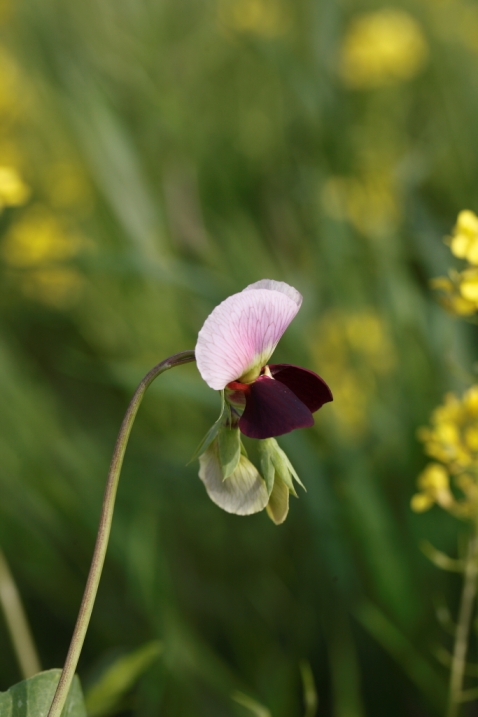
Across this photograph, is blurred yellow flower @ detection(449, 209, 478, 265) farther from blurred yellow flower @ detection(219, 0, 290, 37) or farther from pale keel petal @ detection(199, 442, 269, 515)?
blurred yellow flower @ detection(219, 0, 290, 37)

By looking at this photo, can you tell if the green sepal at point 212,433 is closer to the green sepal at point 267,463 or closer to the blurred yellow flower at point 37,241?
the green sepal at point 267,463

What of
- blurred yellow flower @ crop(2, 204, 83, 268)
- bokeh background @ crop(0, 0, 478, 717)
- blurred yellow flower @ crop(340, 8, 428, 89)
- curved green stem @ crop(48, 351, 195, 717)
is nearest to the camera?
curved green stem @ crop(48, 351, 195, 717)

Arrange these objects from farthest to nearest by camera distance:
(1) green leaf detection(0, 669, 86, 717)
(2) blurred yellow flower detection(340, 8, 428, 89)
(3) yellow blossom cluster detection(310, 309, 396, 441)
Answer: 1. (2) blurred yellow flower detection(340, 8, 428, 89)
2. (3) yellow blossom cluster detection(310, 309, 396, 441)
3. (1) green leaf detection(0, 669, 86, 717)

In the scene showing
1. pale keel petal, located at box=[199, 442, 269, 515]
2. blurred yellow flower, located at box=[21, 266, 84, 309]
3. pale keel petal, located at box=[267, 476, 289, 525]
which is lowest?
pale keel petal, located at box=[267, 476, 289, 525]

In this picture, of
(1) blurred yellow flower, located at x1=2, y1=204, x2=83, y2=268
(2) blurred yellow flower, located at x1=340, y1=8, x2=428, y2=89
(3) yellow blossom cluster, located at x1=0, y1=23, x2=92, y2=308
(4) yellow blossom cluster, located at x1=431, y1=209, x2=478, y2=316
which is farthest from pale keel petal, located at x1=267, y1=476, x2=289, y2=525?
(2) blurred yellow flower, located at x1=340, y1=8, x2=428, y2=89

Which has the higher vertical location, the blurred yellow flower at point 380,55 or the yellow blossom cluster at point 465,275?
the blurred yellow flower at point 380,55

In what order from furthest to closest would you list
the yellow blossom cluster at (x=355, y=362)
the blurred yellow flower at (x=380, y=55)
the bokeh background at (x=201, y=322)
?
1. the blurred yellow flower at (x=380, y=55)
2. the yellow blossom cluster at (x=355, y=362)
3. the bokeh background at (x=201, y=322)

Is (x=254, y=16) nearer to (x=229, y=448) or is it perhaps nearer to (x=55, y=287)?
(x=55, y=287)

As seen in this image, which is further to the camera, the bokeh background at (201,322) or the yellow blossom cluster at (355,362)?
the yellow blossom cluster at (355,362)

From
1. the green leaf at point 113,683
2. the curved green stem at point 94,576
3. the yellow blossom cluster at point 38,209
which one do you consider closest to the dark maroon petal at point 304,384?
the curved green stem at point 94,576

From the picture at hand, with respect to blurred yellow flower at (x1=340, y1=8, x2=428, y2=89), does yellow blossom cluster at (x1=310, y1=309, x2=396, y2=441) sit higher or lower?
lower
